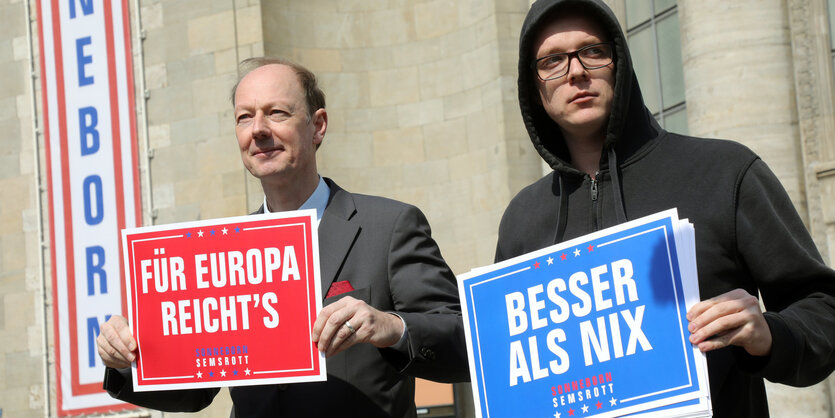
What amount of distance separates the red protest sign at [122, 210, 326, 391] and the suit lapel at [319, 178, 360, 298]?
9.6 inches

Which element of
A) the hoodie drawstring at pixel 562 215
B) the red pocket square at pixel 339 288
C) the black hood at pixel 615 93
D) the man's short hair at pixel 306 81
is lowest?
the red pocket square at pixel 339 288

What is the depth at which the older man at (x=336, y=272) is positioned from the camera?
11.2 feet

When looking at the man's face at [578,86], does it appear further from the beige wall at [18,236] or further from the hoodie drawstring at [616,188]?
the beige wall at [18,236]

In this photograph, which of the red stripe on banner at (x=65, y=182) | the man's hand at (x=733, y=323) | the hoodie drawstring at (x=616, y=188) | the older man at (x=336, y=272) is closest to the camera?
the man's hand at (x=733, y=323)

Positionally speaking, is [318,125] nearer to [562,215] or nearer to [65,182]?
[562,215]

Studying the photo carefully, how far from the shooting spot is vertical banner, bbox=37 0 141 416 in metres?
12.9

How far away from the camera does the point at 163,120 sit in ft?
42.8

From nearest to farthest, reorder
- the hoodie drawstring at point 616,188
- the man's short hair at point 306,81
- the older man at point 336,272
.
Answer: the hoodie drawstring at point 616,188, the older man at point 336,272, the man's short hair at point 306,81

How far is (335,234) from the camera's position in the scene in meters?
3.66

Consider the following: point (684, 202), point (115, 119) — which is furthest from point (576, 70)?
point (115, 119)

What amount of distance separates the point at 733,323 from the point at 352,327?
42.4 inches

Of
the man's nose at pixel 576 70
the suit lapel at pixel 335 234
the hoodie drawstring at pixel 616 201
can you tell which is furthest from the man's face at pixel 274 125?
the man's nose at pixel 576 70

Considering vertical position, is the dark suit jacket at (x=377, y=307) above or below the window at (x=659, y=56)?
below

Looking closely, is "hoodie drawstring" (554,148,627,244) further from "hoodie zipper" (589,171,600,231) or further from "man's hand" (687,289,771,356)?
"man's hand" (687,289,771,356)
